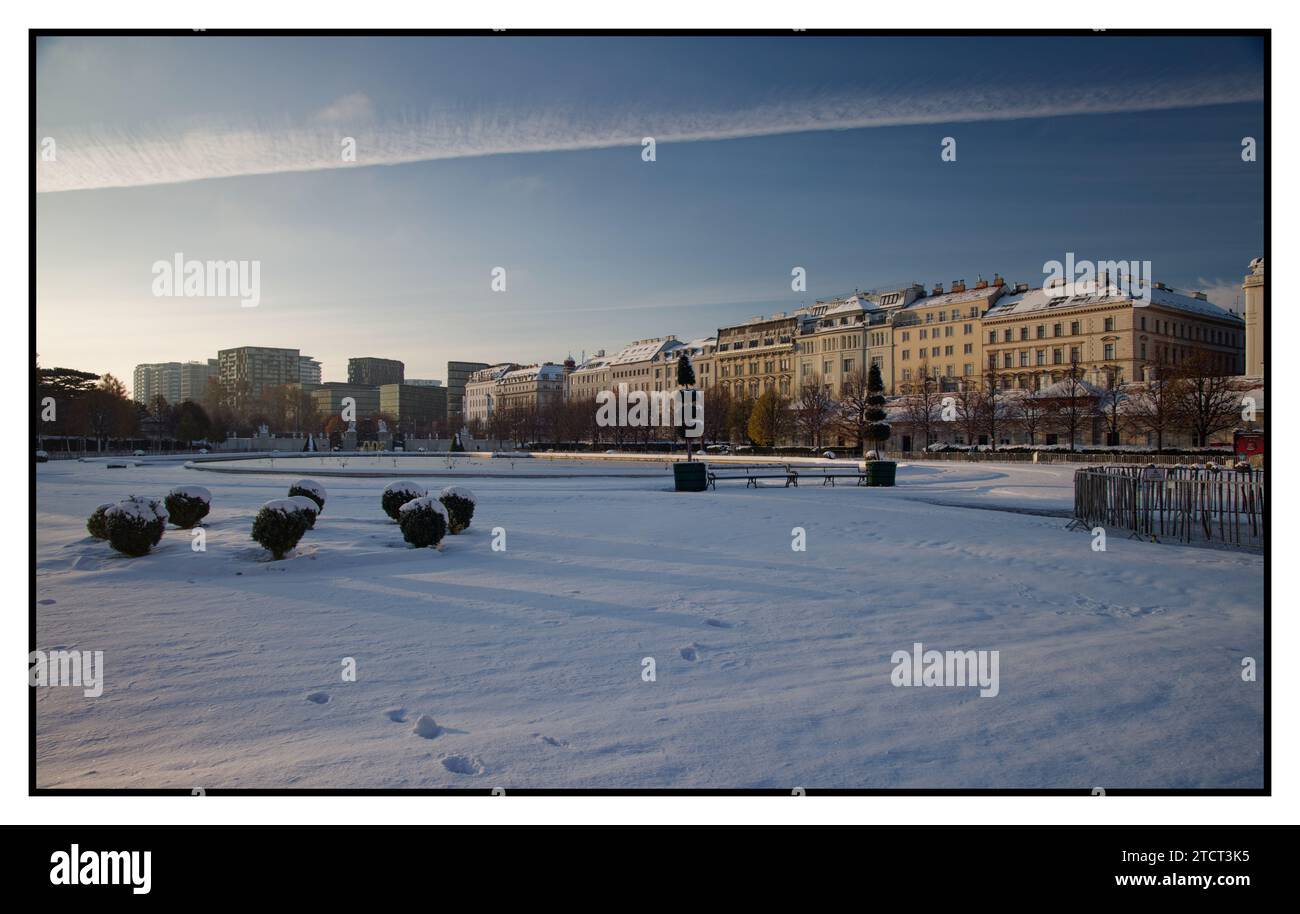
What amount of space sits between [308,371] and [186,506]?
14573cm

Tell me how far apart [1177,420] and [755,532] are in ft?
149

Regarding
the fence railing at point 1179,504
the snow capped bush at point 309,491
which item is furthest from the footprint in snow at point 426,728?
the fence railing at point 1179,504

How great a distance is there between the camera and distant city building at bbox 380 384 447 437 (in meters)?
174

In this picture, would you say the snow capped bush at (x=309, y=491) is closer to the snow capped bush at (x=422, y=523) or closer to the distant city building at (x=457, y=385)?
the snow capped bush at (x=422, y=523)

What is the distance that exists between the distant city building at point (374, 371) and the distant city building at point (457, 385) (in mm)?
12153

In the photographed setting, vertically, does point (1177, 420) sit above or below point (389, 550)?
above

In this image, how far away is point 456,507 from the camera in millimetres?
14539

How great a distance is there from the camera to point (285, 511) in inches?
465

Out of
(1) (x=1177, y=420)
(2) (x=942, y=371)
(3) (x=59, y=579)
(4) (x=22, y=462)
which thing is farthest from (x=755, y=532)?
(2) (x=942, y=371)

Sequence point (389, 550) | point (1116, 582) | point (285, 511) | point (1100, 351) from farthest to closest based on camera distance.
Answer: point (1100, 351) → point (389, 550) → point (285, 511) → point (1116, 582)

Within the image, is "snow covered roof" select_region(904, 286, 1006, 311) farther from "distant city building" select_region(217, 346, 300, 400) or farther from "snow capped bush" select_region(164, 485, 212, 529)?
"distant city building" select_region(217, 346, 300, 400)

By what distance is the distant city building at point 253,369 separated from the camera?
394ft
